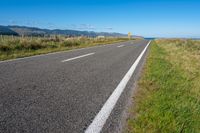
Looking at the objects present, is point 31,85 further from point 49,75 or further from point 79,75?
point 79,75

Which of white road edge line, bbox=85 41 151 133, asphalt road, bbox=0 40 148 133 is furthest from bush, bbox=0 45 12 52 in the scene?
white road edge line, bbox=85 41 151 133

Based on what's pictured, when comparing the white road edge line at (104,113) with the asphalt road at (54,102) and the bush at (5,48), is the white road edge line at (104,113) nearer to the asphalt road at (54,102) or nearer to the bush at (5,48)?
the asphalt road at (54,102)

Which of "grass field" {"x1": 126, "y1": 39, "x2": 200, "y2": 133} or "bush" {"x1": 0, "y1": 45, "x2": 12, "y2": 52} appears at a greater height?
"grass field" {"x1": 126, "y1": 39, "x2": 200, "y2": 133}

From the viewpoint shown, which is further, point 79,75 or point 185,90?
point 79,75

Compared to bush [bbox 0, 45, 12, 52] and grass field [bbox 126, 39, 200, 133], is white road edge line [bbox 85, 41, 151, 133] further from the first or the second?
bush [bbox 0, 45, 12, 52]

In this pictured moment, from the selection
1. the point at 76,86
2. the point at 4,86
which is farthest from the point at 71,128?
the point at 4,86

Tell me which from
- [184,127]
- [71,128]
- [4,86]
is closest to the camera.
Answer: [71,128]

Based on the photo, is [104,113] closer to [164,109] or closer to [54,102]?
[54,102]

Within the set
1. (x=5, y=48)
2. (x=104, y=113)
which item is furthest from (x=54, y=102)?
(x=5, y=48)

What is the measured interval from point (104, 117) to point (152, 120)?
2.34 ft

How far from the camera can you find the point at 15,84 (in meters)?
4.74

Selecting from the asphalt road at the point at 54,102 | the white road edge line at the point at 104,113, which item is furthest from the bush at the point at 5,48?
the white road edge line at the point at 104,113

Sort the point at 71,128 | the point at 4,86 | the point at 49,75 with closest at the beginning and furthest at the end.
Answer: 1. the point at 71,128
2. the point at 4,86
3. the point at 49,75

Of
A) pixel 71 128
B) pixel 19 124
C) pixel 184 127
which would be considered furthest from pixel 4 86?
pixel 184 127
